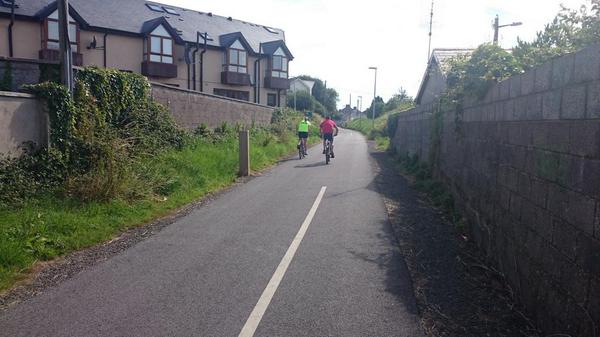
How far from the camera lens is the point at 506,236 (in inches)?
211

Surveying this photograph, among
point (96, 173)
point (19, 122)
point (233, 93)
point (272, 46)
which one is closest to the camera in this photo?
point (19, 122)

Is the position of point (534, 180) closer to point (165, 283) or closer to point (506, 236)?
point (506, 236)

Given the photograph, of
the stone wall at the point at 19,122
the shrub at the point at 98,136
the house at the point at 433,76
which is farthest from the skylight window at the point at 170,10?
the stone wall at the point at 19,122

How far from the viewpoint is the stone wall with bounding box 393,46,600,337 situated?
3.42 meters

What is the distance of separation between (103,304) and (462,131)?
22.8ft

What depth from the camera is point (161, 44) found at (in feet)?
111

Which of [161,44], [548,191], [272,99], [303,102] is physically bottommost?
[548,191]

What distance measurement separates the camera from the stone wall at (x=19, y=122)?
855cm

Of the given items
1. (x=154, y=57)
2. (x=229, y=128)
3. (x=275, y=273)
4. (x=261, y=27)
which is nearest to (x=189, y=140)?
(x=229, y=128)

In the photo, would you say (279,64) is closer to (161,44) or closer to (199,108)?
(161,44)

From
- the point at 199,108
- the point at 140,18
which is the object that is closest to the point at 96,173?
the point at 199,108

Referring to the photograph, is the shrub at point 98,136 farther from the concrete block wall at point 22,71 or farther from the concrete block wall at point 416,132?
the concrete block wall at point 416,132

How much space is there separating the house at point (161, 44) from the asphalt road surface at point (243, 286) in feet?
83.5

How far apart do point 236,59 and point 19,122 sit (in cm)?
3203
